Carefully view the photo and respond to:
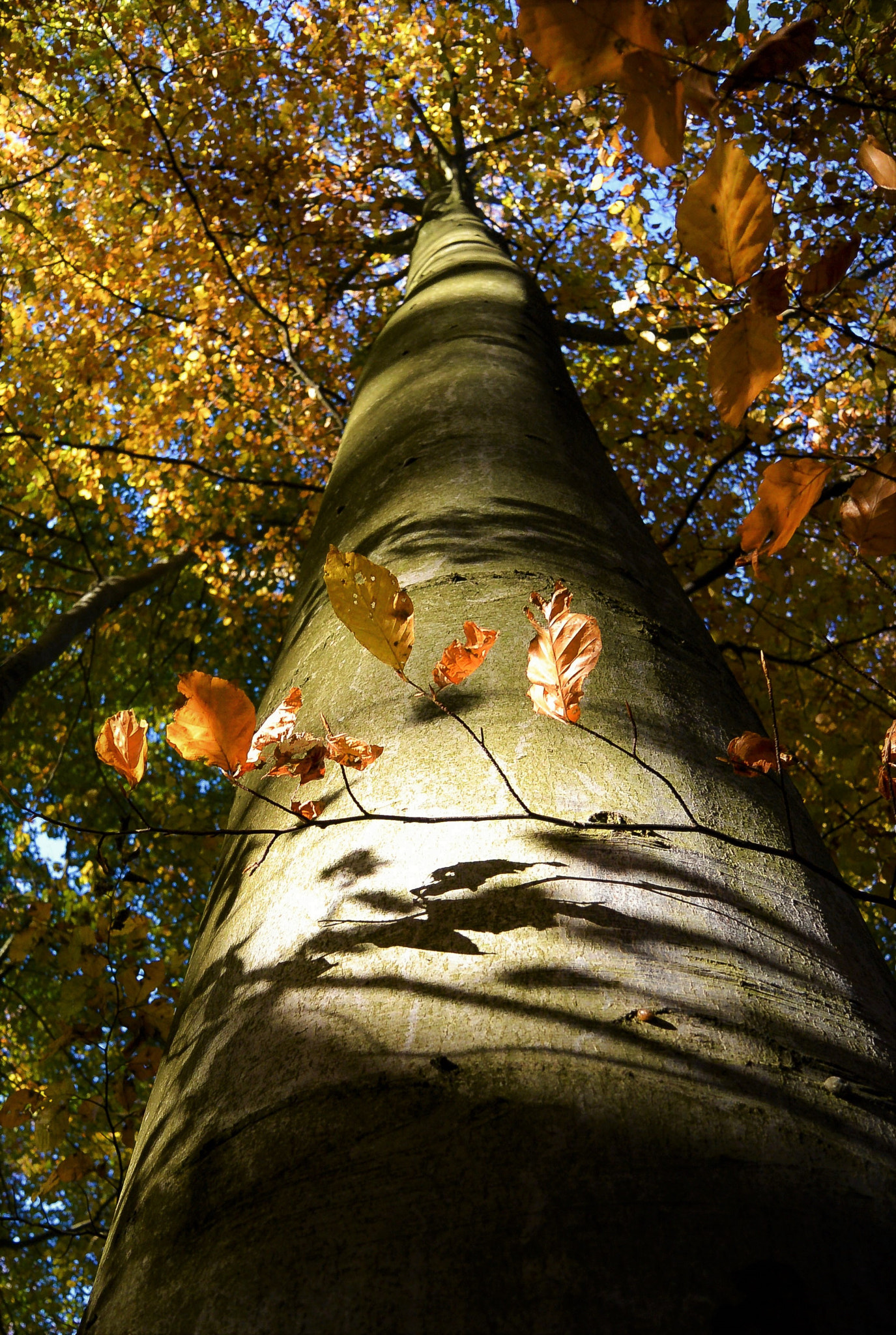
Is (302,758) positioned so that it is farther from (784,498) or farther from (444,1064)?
(784,498)

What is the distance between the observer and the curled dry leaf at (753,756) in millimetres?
836

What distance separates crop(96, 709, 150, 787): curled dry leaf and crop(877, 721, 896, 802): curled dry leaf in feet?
2.58

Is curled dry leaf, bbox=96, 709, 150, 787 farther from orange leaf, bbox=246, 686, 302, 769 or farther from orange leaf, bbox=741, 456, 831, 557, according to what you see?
orange leaf, bbox=741, 456, 831, 557

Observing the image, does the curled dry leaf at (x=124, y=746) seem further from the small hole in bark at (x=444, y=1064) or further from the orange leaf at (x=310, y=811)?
the small hole in bark at (x=444, y=1064)

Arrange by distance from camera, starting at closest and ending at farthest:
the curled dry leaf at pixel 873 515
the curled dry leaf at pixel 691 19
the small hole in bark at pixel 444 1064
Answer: the small hole in bark at pixel 444 1064
the curled dry leaf at pixel 691 19
the curled dry leaf at pixel 873 515

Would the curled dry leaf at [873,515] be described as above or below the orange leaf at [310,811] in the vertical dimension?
above

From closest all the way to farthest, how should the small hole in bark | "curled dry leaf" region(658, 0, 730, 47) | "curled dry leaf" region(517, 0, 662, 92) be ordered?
the small hole in bark, "curled dry leaf" region(517, 0, 662, 92), "curled dry leaf" region(658, 0, 730, 47)

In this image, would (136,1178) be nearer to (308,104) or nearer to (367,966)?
(367,966)

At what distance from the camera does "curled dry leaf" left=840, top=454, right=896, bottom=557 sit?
0.96 m

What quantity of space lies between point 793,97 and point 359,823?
4637mm

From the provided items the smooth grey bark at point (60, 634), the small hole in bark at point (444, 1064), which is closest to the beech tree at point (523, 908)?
the small hole in bark at point (444, 1064)

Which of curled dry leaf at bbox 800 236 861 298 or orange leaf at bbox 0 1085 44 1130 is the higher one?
curled dry leaf at bbox 800 236 861 298

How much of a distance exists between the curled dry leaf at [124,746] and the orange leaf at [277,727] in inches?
5.0

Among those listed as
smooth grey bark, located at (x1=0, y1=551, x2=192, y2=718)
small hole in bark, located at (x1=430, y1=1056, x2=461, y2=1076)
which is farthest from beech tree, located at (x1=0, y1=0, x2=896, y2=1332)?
smooth grey bark, located at (x1=0, y1=551, x2=192, y2=718)
